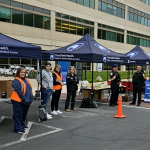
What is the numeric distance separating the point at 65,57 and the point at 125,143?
5888mm

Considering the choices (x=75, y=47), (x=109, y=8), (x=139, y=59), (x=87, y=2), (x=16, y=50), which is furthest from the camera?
(x=109, y=8)

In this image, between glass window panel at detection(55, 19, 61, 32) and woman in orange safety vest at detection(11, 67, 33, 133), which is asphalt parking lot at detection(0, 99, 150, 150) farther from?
glass window panel at detection(55, 19, 61, 32)

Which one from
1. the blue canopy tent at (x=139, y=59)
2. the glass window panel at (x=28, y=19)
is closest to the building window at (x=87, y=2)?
the glass window panel at (x=28, y=19)

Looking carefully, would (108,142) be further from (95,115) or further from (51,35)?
(51,35)

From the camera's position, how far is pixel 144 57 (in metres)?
14.7

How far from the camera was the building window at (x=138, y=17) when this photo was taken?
1859 inches

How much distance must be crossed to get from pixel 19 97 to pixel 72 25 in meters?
28.8

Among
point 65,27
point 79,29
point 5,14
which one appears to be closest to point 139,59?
point 5,14

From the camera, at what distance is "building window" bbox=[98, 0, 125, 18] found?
1550 inches

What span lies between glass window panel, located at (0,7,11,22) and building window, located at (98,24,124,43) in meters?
17.4

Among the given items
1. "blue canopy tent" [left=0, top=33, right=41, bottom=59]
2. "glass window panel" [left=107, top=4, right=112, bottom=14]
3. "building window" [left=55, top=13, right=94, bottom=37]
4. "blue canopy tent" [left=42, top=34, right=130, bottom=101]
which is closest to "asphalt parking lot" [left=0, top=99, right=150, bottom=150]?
"blue canopy tent" [left=0, top=33, right=41, bottom=59]

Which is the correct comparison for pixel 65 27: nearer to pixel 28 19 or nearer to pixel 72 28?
pixel 72 28

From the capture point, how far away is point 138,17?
49969 mm

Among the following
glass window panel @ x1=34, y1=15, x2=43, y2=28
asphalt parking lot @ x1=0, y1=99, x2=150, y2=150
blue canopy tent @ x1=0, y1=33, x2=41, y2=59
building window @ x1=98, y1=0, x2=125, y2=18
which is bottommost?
asphalt parking lot @ x1=0, y1=99, x2=150, y2=150
